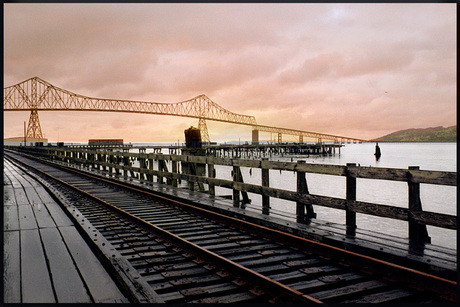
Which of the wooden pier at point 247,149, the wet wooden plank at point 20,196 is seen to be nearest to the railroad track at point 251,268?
the wet wooden plank at point 20,196

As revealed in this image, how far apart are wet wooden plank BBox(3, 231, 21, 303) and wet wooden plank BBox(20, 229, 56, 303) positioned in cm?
6

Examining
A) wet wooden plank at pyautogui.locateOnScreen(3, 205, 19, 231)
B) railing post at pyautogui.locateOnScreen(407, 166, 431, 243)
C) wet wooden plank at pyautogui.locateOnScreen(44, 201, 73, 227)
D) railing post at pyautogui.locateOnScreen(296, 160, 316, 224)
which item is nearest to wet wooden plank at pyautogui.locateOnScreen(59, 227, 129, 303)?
wet wooden plank at pyautogui.locateOnScreen(44, 201, 73, 227)

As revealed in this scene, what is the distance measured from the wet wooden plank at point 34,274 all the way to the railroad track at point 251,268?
104 cm

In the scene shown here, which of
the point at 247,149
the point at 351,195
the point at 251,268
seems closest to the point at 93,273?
the point at 251,268

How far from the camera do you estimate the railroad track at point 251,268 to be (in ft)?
15.1

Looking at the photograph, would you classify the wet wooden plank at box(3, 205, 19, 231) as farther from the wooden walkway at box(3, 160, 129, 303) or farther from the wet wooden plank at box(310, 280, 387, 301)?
the wet wooden plank at box(310, 280, 387, 301)

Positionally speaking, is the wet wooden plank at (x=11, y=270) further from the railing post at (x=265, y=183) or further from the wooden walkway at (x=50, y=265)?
the railing post at (x=265, y=183)

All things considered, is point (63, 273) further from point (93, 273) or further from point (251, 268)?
point (251, 268)

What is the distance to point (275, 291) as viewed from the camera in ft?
15.1

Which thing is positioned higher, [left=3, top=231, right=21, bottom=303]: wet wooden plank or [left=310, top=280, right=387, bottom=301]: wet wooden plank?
[left=3, top=231, right=21, bottom=303]: wet wooden plank

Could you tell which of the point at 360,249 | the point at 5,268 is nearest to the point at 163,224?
the point at 5,268

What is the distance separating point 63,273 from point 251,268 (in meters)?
2.55

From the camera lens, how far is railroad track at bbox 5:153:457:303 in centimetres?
459

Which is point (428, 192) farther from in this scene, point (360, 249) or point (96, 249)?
point (96, 249)
